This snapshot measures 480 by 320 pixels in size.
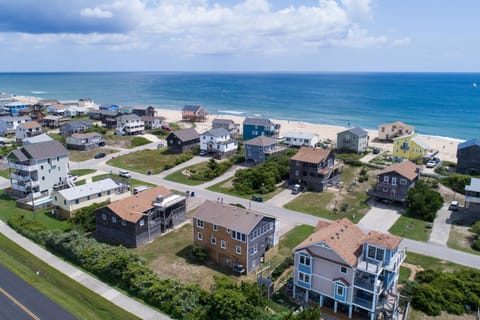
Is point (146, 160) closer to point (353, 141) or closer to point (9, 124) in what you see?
point (353, 141)

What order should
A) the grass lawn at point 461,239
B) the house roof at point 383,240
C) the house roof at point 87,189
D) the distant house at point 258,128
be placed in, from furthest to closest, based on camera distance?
1. the distant house at point 258,128
2. the house roof at point 87,189
3. the grass lawn at point 461,239
4. the house roof at point 383,240

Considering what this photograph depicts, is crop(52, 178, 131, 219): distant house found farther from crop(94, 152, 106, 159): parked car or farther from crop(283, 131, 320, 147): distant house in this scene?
crop(283, 131, 320, 147): distant house

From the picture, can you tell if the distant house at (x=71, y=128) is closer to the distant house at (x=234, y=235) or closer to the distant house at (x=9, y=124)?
the distant house at (x=9, y=124)

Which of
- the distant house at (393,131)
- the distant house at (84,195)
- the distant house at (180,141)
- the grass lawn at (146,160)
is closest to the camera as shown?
the distant house at (84,195)

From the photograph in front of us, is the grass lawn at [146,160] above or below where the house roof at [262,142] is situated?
below

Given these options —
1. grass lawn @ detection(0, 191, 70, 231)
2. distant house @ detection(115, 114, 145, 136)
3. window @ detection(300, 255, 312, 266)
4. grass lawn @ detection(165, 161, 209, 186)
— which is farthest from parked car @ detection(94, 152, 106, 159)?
window @ detection(300, 255, 312, 266)

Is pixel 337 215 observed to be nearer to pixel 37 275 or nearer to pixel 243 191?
pixel 243 191

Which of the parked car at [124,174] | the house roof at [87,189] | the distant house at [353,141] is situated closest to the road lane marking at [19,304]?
the house roof at [87,189]

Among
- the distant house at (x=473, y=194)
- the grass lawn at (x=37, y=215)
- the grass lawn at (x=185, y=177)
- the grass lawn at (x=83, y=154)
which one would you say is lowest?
the grass lawn at (x=37, y=215)
